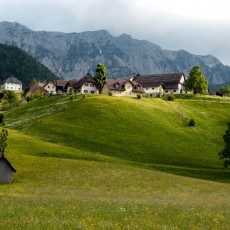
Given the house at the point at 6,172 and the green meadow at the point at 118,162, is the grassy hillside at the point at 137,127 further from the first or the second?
the house at the point at 6,172

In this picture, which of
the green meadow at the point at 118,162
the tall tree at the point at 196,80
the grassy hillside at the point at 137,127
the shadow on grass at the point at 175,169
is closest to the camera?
the green meadow at the point at 118,162

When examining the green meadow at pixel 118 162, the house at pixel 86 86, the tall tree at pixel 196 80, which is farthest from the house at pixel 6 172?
the tall tree at pixel 196 80

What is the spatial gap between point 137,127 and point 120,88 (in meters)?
74.5

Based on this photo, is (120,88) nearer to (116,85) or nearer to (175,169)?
(116,85)

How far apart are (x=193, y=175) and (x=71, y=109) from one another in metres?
62.9

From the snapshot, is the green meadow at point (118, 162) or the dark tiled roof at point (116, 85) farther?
the dark tiled roof at point (116, 85)

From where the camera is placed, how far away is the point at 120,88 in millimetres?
181000

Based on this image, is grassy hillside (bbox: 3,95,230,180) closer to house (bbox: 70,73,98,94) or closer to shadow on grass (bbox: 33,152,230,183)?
shadow on grass (bbox: 33,152,230,183)

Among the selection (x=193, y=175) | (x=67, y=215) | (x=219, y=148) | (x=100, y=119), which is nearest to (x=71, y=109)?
(x=100, y=119)

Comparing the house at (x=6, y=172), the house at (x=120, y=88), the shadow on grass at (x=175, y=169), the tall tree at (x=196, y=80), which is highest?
the tall tree at (x=196, y=80)

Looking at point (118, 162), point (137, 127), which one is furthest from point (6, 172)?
point (137, 127)

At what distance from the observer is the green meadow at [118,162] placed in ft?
68.4

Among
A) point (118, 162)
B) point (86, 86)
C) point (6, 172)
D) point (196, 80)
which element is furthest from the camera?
point (86, 86)

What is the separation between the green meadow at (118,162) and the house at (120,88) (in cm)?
3147
